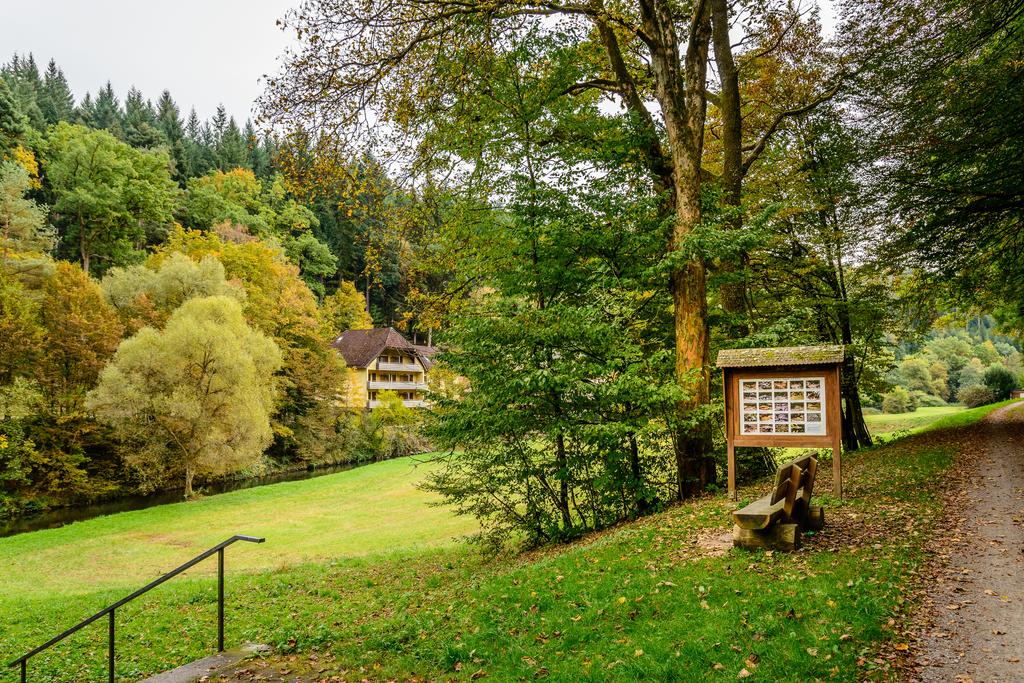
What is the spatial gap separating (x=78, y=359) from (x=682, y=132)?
101ft

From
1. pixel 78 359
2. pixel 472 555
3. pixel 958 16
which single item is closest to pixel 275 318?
pixel 78 359

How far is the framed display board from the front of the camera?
26.0ft

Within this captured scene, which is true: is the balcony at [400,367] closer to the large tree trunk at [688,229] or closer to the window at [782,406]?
the large tree trunk at [688,229]

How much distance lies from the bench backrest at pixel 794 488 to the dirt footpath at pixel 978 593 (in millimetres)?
1347

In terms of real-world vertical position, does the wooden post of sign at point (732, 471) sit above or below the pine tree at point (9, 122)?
below

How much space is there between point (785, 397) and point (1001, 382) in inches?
1603

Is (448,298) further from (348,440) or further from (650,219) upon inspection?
(348,440)

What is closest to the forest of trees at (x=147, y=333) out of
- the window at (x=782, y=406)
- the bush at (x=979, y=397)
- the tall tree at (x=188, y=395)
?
the tall tree at (x=188, y=395)

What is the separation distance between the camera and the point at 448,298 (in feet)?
45.5

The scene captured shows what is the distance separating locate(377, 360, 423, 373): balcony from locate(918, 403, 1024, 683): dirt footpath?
50.4 m

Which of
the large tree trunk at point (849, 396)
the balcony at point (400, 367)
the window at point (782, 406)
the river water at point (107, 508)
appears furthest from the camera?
the balcony at point (400, 367)

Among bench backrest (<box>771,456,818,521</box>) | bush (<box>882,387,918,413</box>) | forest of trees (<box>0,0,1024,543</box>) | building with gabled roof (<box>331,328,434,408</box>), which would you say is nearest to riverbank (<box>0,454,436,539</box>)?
forest of trees (<box>0,0,1024,543</box>)

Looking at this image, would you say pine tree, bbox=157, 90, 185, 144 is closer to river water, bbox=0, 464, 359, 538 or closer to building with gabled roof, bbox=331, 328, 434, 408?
building with gabled roof, bbox=331, 328, 434, 408

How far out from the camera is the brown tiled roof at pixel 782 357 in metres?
7.88
